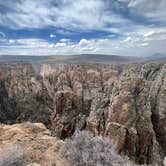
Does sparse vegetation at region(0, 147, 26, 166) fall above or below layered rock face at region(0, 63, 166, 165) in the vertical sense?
above

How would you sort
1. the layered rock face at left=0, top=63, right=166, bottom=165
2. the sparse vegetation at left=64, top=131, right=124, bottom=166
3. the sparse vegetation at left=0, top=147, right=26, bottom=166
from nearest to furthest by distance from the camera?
the sparse vegetation at left=0, top=147, right=26, bottom=166
the sparse vegetation at left=64, top=131, right=124, bottom=166
the layered rock face at left=0, top=63, right=166, bottom=165

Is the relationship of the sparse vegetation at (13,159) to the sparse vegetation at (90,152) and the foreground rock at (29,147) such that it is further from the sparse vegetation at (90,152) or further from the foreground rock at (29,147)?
the sparse vegetation at (90,152)

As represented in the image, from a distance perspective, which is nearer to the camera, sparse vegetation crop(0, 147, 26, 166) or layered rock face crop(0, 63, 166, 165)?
sparse vegetation crop(0, 147, 26, 166)

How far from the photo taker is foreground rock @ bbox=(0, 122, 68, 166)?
7039 millimetres

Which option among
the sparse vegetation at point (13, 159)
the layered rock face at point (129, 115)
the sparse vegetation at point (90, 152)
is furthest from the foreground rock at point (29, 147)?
the layered rock face at point (129, 115)

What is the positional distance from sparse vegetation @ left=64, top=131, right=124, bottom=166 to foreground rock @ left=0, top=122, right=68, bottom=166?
0.35 meters

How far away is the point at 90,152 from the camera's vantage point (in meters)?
7.61

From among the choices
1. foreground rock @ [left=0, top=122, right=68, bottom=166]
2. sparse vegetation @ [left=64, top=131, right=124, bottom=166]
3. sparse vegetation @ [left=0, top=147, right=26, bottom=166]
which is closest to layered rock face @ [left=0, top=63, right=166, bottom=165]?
foreground rock @ [left=0, top=122, right=68, bottom=166]

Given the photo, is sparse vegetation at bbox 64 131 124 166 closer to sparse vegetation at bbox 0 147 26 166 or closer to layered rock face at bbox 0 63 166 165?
sparse vegetation at bbox 0 147 26 166

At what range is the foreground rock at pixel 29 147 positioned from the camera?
7.04 m

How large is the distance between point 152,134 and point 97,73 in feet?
209

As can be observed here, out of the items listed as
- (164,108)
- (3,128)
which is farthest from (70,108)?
(3,128)

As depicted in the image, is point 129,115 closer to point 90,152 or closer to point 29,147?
point 29,147

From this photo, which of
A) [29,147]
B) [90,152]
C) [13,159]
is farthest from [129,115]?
[13,159]
